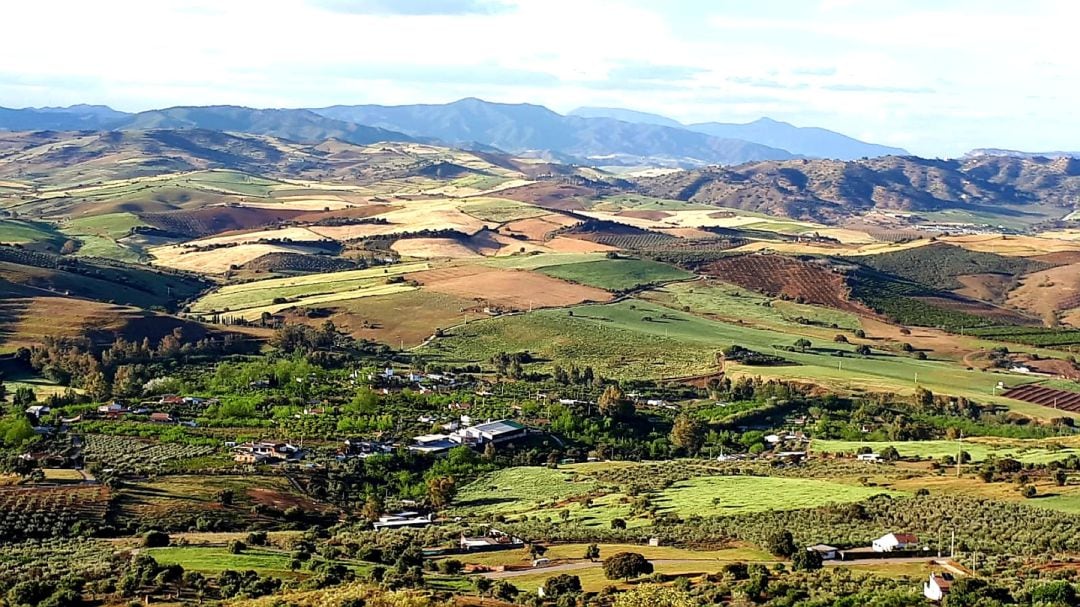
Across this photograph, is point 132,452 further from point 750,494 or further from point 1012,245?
point 1012,245

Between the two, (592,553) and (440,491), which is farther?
(440,491)

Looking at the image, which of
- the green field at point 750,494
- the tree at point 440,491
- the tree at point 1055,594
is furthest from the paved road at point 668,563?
the tree at point 440,491

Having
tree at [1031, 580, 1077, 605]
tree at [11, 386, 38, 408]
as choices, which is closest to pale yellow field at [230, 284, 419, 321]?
tree at [11, 386, 38, 408]

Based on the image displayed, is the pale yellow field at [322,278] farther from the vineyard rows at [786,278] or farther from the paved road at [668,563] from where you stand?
the paved road at [668,563]

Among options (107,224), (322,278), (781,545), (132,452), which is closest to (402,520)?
(132,452)

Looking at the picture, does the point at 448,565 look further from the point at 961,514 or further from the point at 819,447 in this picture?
the point at 819,447

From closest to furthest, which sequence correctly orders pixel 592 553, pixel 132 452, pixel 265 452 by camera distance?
pixel 592 553 < pixel 132 452 < pixel 265 452
